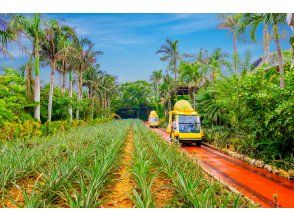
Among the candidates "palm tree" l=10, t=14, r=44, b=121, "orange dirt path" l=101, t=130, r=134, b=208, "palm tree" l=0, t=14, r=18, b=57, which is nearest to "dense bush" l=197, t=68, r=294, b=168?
"orange dirt path" l=101, t=130, r=134, b=208

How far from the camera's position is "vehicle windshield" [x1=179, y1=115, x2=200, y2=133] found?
2061 cm

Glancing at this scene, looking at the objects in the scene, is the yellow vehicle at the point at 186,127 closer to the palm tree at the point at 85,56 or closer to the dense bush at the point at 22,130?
the dense bush at the point at 22,130

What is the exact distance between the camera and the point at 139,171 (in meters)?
7.74

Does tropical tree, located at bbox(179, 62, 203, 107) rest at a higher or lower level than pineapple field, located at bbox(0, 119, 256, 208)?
higher

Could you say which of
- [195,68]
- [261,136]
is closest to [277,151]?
[261,136]

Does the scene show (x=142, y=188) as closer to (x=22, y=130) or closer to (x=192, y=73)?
(x=22, y=130)

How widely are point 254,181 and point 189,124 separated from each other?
11077mm

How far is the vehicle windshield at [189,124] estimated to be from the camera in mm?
20614

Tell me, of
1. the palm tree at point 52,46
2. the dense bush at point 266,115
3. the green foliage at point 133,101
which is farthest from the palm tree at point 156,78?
the dense bush at point 266,115

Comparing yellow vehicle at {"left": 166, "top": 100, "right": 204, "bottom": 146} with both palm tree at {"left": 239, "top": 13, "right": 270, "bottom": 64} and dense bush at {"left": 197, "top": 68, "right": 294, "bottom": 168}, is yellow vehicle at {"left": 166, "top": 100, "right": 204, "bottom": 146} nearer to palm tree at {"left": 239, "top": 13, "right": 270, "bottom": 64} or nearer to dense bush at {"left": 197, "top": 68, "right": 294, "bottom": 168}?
dense bush at {"left": 197, "top": 68, "right": 294, "bottom": 168}

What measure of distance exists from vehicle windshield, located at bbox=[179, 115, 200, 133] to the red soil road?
22.2ft

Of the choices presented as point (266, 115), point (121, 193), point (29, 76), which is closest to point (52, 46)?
point (29, 76)

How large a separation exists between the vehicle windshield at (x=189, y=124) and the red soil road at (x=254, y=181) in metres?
6.77
